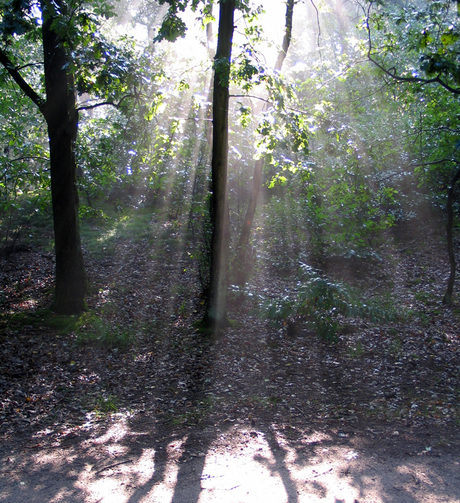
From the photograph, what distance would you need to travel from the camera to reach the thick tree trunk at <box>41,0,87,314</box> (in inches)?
320

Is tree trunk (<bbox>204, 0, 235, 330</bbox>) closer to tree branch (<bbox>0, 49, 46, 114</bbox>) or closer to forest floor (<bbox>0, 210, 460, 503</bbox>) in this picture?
forest floor (<bbox>0, 210, 460, 503</bbox>)

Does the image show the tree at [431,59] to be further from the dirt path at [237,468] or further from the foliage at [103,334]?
the foliage at [103,334]

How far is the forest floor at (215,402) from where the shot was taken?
3887 millimetres

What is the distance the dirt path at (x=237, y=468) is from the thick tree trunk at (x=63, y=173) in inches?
166

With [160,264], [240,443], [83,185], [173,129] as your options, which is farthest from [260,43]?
[240,443]

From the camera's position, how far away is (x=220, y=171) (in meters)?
7.47

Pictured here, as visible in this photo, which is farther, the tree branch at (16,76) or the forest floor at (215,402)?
the tree branch at (16,76)

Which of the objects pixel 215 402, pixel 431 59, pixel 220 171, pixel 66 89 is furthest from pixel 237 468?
pixel 66 89

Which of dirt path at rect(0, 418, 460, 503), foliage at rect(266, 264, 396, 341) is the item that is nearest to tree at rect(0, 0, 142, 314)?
foliage at rect(266, 264, 396, 341)

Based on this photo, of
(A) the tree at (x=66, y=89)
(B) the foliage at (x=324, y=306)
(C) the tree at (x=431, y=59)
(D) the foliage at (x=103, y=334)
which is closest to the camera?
(C) the tree at (x=431, y=59)

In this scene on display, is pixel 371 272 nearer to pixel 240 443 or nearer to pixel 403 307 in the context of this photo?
pixel 403 307

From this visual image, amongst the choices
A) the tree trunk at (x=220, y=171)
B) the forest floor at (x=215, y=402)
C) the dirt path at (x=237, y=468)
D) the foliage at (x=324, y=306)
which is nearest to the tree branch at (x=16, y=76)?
the tree trunk at (x=220, y=171)

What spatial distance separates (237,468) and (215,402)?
5.44ft

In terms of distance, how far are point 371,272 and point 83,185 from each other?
8466 mm
